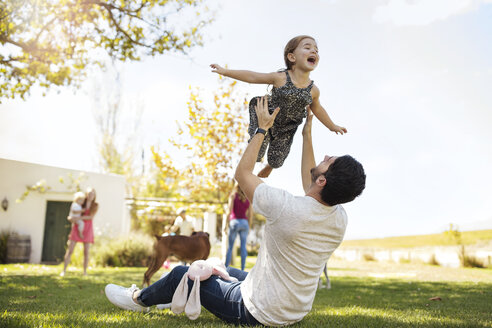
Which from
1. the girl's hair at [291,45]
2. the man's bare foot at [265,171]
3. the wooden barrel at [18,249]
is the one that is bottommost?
the wooden barrel at [18,249]

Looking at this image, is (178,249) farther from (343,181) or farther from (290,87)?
(343,181)

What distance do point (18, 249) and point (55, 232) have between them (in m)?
1.67

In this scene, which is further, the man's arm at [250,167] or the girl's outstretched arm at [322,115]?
the girl's outstretched arm at [322,115]

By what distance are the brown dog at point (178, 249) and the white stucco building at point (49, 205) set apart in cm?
767

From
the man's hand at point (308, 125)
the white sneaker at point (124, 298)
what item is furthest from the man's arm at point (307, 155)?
the white sneaker at point (124, 298)

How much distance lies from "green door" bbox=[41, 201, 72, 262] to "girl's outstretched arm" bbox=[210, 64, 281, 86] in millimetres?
11580

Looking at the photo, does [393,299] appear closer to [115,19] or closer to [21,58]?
[115,19]

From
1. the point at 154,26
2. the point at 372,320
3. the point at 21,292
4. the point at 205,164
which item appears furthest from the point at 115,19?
the point at 372,320

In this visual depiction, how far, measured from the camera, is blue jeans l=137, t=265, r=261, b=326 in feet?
8.34

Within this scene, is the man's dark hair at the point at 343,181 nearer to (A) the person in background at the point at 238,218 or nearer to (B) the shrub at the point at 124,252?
(A) the person in background at the point at 238,218

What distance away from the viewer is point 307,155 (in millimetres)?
3107

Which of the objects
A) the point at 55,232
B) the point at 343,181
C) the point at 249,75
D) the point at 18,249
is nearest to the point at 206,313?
the point at 343,181

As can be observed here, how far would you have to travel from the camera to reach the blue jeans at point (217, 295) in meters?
2.54

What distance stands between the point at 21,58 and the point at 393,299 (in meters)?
7.40
